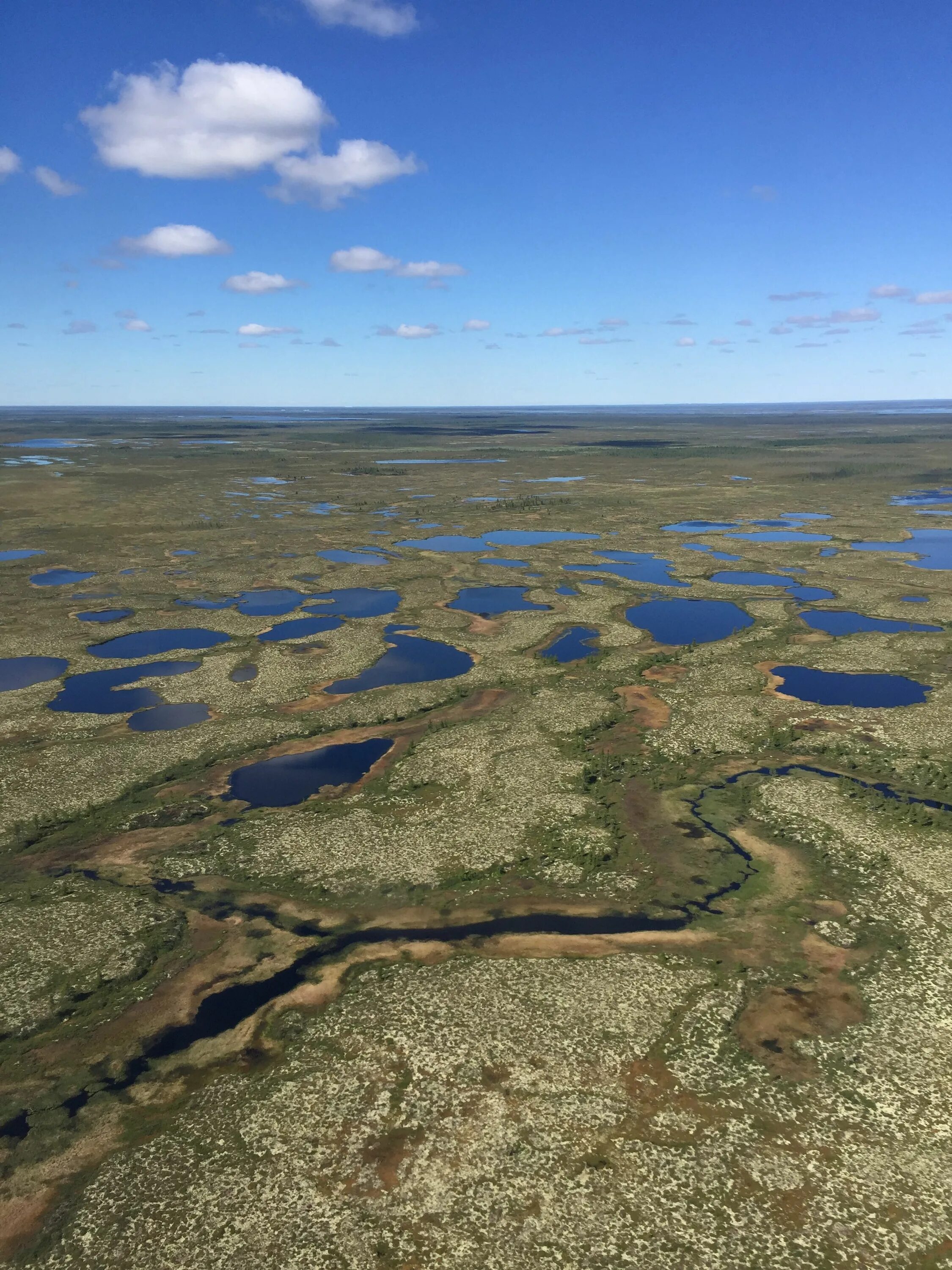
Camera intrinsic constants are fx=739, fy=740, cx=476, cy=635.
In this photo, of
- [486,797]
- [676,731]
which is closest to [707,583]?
[676,731]

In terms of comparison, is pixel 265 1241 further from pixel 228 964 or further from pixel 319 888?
pixel 319 888

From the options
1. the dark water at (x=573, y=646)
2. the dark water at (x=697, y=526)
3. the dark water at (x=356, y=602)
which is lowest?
the dark water at (x=573, y=646)

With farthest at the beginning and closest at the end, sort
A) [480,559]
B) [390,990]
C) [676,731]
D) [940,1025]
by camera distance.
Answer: [480,559] → [676,731] → [390,990] → [940,1025]

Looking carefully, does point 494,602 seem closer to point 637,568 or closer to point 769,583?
point 637,568

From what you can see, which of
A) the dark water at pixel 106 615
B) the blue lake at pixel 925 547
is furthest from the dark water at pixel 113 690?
the blue lake at pixel 925 547

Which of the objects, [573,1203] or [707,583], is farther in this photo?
[707,583]

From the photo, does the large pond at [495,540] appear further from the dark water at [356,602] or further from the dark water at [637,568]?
the dark water at [356,602]

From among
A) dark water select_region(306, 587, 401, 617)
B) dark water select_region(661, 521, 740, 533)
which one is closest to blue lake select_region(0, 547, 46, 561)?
dark water select_region(306, 587, 401, 617)
